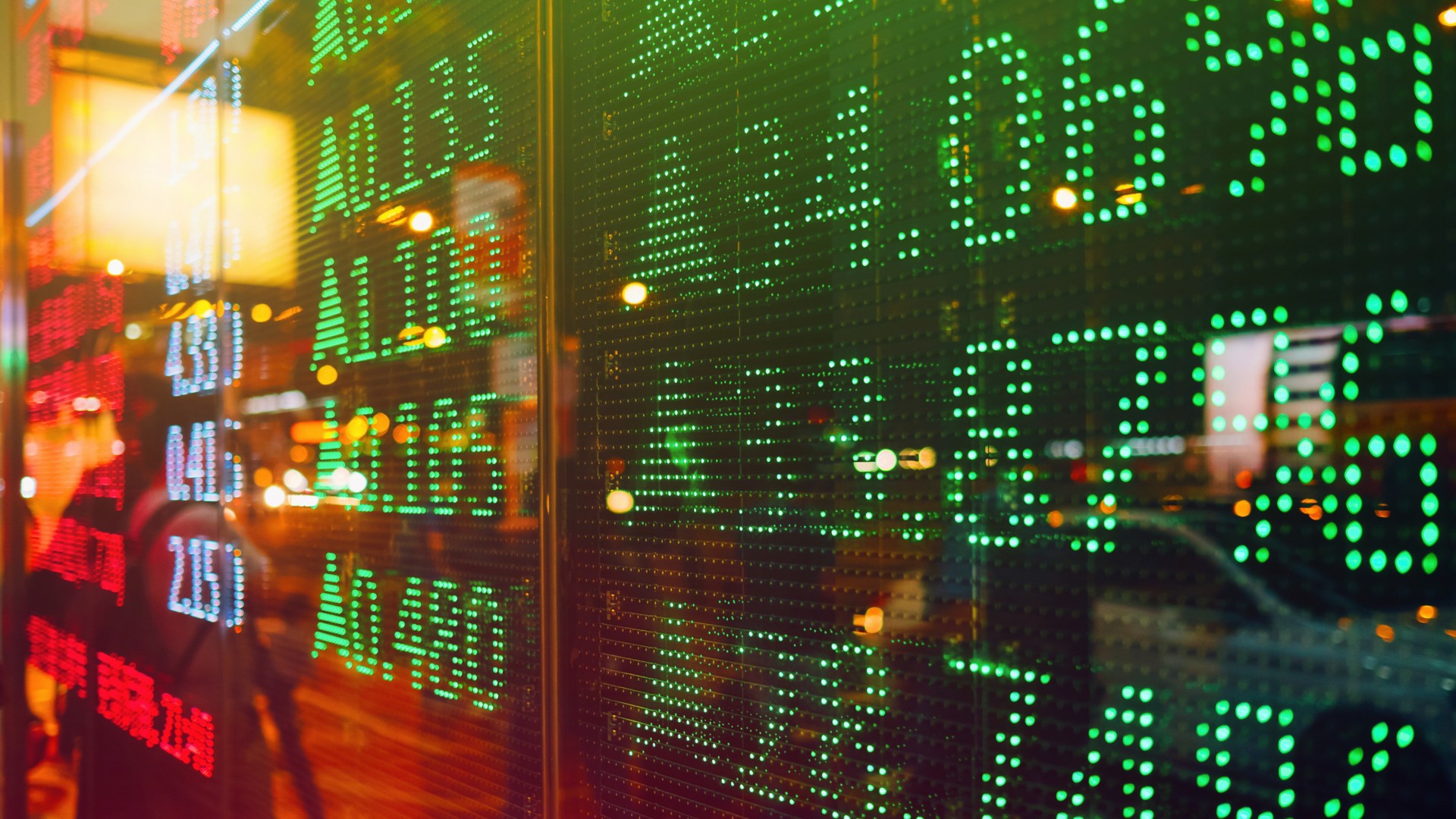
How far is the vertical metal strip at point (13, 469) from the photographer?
490 centimetres

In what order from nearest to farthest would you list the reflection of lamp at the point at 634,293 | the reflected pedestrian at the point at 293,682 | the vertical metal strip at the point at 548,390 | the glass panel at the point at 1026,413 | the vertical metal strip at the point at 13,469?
the glass panel at the point at 1026,413 → the reflection of lamp at the point at 634,293 → the vertical metal strip at the point at 548,390 → the reflected pedestrian at the point at 293,682 → the vertical metal strip at the point at 13,469

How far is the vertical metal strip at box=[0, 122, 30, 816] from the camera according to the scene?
4.90 m

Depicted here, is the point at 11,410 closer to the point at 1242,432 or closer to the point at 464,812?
the point at 464,812

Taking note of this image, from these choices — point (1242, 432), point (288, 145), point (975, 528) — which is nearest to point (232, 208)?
point (288, 145)

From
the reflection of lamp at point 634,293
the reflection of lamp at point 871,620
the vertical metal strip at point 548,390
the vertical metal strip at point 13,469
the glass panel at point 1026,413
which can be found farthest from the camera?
the vertical metal strip at point 13,469

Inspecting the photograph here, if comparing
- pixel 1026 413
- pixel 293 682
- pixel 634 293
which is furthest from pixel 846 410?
pixel 293 682

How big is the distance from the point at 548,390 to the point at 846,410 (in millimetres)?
897

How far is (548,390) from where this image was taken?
2.22 meters

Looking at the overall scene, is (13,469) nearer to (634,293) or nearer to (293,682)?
(293,682)

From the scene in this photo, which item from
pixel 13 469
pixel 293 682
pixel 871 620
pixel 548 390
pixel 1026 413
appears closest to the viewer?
pixel 1026 413

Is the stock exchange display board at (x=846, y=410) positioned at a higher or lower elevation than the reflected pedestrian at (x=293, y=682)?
higher

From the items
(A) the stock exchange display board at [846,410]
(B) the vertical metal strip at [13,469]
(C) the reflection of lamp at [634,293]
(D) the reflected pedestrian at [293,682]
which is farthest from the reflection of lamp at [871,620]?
(B) the vertical metal strip at [13,469]

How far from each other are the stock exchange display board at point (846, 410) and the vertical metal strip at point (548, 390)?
1 cm

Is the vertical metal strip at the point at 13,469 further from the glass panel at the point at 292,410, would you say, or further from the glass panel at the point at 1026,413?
the glass panel at the point at 1026,413
